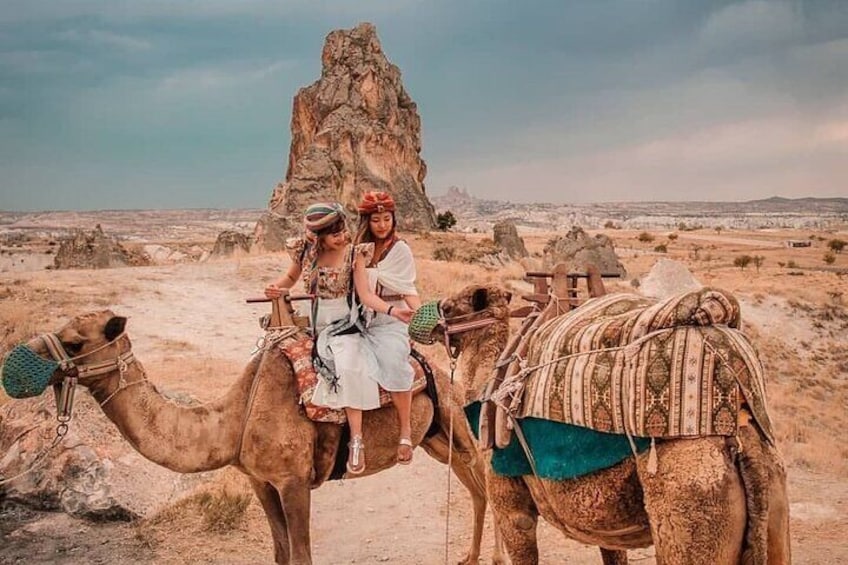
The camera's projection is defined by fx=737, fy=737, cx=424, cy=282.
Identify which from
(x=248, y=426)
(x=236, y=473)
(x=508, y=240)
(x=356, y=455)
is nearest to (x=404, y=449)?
(x=356, y=455)

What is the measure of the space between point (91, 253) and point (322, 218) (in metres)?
26.9

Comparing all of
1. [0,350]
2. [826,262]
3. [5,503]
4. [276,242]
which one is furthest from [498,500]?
[826,262]

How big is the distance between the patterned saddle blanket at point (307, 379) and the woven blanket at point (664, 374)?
2158mm

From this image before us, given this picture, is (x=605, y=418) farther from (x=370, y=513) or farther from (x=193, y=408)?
(x=370, y=513)

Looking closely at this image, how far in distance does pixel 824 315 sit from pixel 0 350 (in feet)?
76.4

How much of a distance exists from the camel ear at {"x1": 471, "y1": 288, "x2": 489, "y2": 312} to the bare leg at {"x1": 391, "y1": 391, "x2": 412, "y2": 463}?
150cm

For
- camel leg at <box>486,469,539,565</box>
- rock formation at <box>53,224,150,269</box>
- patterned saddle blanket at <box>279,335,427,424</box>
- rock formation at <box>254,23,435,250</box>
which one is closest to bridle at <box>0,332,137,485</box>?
patterned saddle blanket at <box>279,335,427,424</box>

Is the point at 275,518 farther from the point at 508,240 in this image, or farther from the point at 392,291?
the point at 508,240

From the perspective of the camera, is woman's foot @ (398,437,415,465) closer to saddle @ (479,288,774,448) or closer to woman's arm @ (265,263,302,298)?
woman's arm @ (265,263,302,298)

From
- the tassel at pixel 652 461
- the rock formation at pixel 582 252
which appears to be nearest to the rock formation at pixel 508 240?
the rock formation at pixel 582 252

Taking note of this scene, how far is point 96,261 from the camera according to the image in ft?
94.7

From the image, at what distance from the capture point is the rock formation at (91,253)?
94.9ft

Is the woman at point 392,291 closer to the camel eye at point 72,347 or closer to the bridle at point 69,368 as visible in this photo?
the bridle at point 69,368

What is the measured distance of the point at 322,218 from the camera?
17.5 ft
